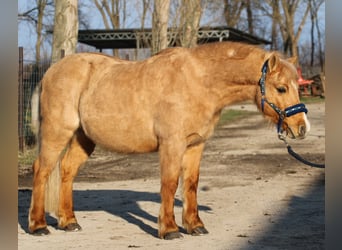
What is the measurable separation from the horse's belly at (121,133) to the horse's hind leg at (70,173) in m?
0.45

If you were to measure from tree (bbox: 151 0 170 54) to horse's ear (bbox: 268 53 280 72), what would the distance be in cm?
1241

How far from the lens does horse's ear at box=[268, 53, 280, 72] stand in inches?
212

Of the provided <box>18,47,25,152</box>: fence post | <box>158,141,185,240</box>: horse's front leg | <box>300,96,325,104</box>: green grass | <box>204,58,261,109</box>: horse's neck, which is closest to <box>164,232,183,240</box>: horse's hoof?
<box>158,141,185,240</box>: horse's front leg

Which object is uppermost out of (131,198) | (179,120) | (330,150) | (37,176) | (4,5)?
(4,5)

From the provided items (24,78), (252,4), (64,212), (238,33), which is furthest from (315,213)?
(252,4)

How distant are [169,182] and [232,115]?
21231mm

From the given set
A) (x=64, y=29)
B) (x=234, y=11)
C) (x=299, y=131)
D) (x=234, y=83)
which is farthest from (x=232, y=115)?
(x=234, y=11)

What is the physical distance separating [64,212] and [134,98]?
1.42 m

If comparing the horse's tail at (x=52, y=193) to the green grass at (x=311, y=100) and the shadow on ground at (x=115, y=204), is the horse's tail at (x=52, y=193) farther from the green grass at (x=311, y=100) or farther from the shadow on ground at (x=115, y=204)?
the green grass at (x=311, y=100)

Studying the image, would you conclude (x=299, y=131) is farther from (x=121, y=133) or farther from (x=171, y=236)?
(x=121, y=133)

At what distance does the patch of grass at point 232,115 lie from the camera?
2426 centimetres

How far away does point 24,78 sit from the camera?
1402cm

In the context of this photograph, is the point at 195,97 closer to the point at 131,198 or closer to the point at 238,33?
the point at 131,198

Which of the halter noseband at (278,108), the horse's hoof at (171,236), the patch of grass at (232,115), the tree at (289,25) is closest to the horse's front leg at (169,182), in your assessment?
the horse's hoof at (171,236)
